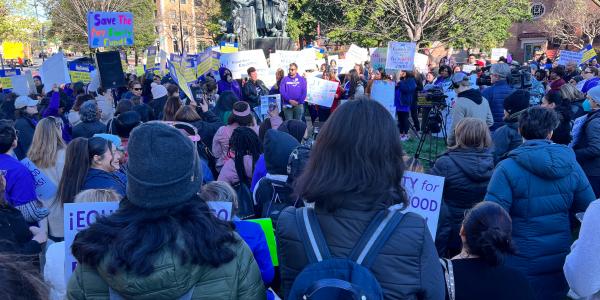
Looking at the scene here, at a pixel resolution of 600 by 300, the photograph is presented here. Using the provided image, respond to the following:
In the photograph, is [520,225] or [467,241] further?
[520,225]

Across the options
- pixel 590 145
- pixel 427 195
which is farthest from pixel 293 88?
pixel 427 195

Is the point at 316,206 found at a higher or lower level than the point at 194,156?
lower

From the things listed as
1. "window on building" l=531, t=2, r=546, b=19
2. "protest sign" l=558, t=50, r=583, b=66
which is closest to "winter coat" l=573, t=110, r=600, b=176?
"protest sign" l=558, t=50, r=583, b=66

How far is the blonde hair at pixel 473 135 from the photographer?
3.78 metres

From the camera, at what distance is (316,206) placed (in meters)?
1.78

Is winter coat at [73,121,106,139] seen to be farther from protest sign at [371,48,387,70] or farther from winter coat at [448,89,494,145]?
protest sign at [371,48,387,70]

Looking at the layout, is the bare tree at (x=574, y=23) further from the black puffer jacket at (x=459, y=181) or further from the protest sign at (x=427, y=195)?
the protest sign at (x=427, y=195)

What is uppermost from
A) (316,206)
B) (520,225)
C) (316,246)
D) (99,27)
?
(99,27)

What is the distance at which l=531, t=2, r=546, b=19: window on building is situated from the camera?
46406 millimetres

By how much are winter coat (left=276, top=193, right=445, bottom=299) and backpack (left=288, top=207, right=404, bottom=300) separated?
2cm

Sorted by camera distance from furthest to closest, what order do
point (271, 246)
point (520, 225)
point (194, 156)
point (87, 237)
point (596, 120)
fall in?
point (596, 120), point (520, 225), point (271, 246), point (194, 156), point (87, 237)

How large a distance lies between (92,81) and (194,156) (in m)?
10.7

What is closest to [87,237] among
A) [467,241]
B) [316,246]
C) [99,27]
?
[316,246]

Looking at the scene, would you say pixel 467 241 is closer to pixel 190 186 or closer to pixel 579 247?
pixel 579 247
